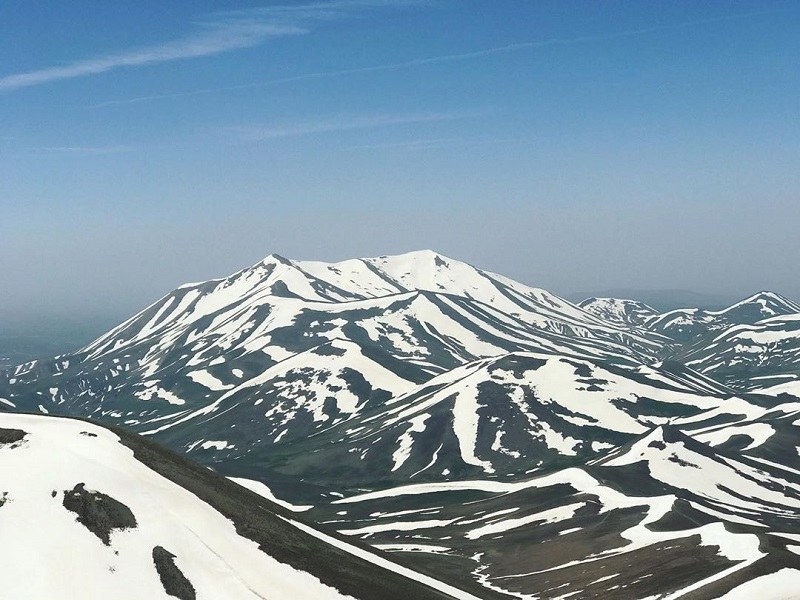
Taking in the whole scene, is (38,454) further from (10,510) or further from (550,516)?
(550,516)

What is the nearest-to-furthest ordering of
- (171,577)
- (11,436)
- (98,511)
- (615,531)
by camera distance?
(171,577) < (98,511) < (11,436) < (615,531)

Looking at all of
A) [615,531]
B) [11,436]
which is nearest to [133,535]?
[11,436]

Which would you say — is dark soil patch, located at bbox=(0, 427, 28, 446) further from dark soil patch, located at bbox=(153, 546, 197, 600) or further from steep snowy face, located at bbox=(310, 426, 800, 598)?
steep snowy face, located at bbox=(310, 426, 800, 598)

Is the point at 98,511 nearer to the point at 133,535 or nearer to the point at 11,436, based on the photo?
the point at 133,535

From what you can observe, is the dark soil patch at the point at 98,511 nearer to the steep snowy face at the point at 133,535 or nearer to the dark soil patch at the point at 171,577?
the steep snowy face at the point at 133,535

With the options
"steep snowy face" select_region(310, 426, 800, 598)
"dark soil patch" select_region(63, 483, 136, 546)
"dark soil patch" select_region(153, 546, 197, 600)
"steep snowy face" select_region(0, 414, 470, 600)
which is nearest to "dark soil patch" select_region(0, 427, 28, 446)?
"steep snowy face" select_region(0, 414, 470, 600)

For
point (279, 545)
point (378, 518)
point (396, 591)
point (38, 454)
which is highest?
point (38, 454)

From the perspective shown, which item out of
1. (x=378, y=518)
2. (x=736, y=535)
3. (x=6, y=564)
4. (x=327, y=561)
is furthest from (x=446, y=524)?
(x=6, y=564)

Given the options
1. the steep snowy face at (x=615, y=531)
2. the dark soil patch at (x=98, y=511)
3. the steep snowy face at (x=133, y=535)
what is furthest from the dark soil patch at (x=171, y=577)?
the steep snowy face at (x=615, y=531)
